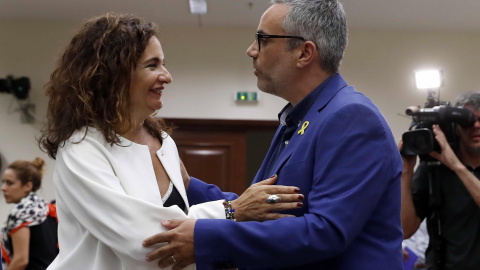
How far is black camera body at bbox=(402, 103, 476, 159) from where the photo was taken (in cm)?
281

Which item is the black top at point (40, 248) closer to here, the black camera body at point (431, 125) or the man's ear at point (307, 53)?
the black camera body at point (431, 125)

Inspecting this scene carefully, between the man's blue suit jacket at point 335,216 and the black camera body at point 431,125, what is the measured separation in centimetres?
132

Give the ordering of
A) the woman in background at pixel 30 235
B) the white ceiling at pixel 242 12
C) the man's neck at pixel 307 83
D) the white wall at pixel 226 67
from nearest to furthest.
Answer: the man's neck at pixel 307 83 < the woman in background at pixel 30 235 < the white ceiling at pixel 242 12 < the white wall at pixel 226 67

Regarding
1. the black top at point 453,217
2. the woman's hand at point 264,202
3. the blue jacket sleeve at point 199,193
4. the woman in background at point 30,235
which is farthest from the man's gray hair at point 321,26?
the woman in background at point 30,235

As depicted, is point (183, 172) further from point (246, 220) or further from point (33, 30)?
point (33, 30)

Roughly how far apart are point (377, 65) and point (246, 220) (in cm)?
504

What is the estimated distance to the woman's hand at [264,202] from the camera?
1.49 m

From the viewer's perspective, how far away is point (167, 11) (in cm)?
574

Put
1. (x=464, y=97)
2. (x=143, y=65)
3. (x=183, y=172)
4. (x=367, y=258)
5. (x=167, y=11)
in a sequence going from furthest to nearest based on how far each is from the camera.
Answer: (x=167, y=11), (x=464, y=97), (x=183, y=172), (x=143, y=65), (x=367, y=258)

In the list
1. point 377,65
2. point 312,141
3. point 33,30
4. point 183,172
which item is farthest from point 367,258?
point 33,30

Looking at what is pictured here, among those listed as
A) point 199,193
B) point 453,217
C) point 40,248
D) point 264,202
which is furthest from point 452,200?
point 40,248

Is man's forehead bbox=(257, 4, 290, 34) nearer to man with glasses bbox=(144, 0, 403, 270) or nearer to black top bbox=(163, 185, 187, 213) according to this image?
man with glasses bbox=(144, 0, 403, 270)

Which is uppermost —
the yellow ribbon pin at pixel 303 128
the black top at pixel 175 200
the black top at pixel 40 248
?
the yellow ribbon pin at pixel 303 128

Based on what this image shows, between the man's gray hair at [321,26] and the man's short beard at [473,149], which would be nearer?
the man's gray hair at [321,26]
